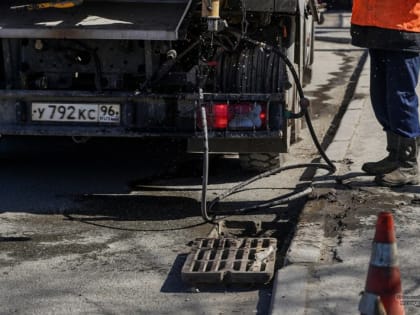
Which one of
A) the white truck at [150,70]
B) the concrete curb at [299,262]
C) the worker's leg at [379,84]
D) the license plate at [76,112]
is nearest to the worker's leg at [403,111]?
the worker's leg at [379,84]

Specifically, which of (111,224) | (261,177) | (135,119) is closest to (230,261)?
(111,224)

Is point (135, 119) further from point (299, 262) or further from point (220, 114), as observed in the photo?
point (299, 262)

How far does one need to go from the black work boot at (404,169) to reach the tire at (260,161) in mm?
925

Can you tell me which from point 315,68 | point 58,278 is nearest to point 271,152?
point 58,278

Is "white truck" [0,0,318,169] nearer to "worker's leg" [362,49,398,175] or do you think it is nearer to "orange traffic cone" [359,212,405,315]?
"worker's leg" [362,49,398,175]

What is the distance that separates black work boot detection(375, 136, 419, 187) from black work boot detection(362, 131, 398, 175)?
33 millimetres

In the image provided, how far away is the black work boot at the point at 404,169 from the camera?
6.64 metres

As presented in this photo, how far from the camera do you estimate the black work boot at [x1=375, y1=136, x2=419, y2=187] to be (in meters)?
6.64

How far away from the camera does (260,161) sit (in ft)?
24.2

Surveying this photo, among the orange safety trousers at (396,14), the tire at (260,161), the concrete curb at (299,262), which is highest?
the orange safety trousers at (396,14)

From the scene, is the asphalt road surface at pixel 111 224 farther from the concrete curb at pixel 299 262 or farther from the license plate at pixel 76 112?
the license plate at pixel 76 112

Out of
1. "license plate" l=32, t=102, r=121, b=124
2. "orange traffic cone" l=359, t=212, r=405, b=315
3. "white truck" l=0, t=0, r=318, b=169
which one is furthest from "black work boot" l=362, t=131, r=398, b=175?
"orange traffic cone" l=359, t=212, r=405, b=315

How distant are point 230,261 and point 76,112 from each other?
6.34ft

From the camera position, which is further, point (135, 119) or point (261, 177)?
point (261, 177)
